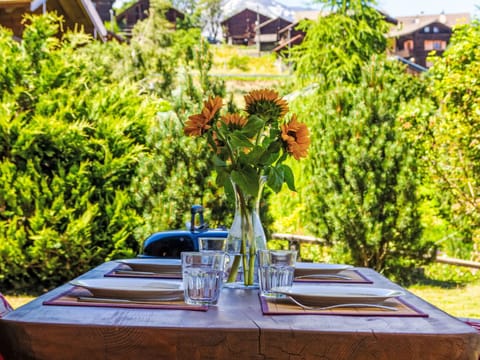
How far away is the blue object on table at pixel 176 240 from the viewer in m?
2.43

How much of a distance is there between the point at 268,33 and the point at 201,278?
117ft

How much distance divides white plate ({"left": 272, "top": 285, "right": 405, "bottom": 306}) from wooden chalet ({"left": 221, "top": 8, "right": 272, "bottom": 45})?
36446 millimetres

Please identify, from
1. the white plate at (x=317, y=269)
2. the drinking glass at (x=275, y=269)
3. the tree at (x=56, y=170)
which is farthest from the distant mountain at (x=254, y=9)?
the drinking glass at (x=275, y=269)

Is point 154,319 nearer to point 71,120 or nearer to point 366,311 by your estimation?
point 366,311

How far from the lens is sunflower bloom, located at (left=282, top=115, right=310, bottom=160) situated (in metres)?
1.81

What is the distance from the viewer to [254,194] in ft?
5.98

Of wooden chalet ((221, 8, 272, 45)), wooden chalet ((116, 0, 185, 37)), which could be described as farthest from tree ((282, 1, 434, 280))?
wooden chalet ((221, 8, 272, 45))

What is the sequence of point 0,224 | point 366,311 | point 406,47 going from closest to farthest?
1. point 366,311
2. point 0,224
3. point 406,47

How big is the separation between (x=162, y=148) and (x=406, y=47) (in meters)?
32.1

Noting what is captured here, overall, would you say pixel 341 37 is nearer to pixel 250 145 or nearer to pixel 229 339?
pixel 250 145

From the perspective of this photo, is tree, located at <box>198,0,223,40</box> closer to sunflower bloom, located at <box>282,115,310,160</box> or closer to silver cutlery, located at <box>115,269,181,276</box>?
silver cutlery, located at <box>115,269,181,276</box>

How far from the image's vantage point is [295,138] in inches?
71.8

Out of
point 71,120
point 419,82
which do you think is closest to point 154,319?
point 71,120

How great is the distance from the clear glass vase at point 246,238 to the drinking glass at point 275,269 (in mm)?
149
